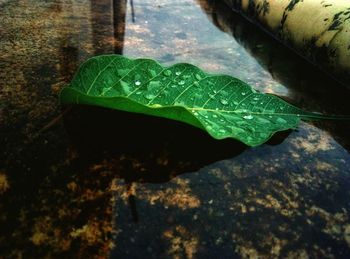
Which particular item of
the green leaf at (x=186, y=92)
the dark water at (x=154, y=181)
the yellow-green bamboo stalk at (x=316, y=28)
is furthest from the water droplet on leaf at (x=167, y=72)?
the yellow-green bamboo stalk at (x=316, y=28)

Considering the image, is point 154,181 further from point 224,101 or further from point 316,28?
point 316,28

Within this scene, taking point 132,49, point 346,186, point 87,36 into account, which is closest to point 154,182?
point 346,186

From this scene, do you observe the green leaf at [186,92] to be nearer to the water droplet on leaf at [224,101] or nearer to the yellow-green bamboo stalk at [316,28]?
the water droplet on leaf at [224,101]

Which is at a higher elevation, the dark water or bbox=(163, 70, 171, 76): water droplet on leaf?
bbox=(163, 70, 171, 76): water droplet on leaf

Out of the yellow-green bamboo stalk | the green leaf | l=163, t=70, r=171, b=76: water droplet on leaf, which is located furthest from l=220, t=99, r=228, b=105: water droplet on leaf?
the yellow-green bamboo stalk

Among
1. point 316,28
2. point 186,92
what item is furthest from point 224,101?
point 316,28

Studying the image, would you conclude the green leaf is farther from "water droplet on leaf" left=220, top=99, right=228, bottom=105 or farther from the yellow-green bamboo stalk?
the yellow-green bamboo stalk
